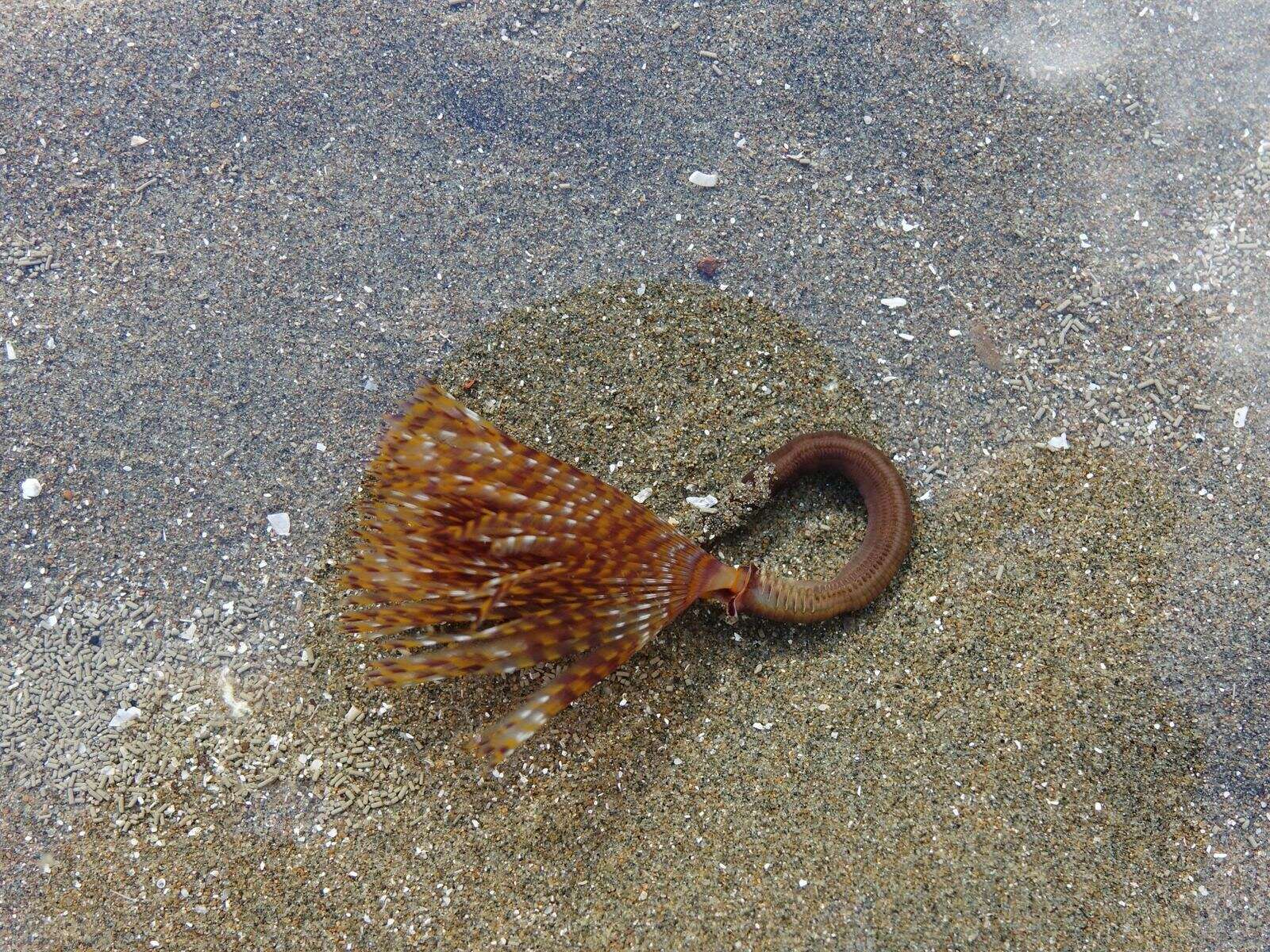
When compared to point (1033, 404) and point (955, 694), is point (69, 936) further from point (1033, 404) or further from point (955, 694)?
point (1033, 404)

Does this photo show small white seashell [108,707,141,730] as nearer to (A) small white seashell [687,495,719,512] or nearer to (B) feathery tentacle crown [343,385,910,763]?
(B) feathery tentacle crown [343,385,910,763]

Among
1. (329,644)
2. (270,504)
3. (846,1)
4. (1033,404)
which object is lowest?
(329,644)

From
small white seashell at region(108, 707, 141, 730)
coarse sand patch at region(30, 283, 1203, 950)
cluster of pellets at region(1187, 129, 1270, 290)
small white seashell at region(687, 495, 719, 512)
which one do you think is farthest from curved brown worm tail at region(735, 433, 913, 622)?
small white seashell at region(108, 707, 141, 730)

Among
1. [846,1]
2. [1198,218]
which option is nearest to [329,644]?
[846,1]

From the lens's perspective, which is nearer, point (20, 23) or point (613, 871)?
point (613, 871)

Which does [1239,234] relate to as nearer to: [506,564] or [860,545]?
[860,545]

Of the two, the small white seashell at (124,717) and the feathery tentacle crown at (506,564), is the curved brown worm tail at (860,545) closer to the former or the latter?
the feathery tentacle crown at (506,564)

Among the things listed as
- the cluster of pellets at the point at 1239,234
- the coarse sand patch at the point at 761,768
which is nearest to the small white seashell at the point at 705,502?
the coarse sand patch at the point at 761,768
